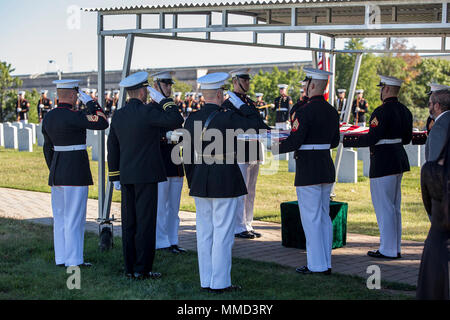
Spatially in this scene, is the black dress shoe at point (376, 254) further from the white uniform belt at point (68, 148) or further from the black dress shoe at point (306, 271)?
the white uniform belt at point (68, 148)

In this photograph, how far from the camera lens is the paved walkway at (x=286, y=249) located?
7.40 meters

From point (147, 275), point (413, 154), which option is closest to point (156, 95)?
point (147, 275)

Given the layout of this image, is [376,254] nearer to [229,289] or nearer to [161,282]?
[229,289]

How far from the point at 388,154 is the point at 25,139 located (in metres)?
17.7

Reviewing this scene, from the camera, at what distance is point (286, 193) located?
542 inches

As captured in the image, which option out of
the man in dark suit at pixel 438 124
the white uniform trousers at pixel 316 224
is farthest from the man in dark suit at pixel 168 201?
the man in dark suit at pixel 438 124

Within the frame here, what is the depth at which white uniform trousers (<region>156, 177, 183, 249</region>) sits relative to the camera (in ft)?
27.4

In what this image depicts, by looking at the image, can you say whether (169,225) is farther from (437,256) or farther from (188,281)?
(437,256)

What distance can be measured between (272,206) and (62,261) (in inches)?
210

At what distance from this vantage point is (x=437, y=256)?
16.1ft

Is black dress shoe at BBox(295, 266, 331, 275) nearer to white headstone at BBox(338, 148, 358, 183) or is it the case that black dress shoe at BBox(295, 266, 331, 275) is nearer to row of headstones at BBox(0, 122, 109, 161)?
white headstone at BBox(338, 148, 358, 183)

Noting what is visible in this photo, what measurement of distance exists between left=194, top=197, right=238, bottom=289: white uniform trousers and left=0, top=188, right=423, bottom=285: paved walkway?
5.19 ft

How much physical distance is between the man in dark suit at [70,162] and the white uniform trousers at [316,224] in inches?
93.8
